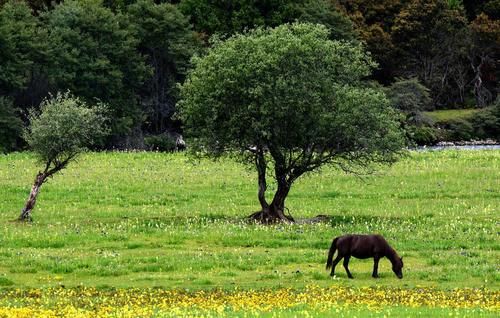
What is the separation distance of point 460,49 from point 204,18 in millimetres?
32977

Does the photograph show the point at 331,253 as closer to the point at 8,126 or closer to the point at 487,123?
the point at 8,126

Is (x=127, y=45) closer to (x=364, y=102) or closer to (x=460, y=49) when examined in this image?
(x=460, y=49)

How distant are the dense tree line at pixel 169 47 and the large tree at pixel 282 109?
40.6 m

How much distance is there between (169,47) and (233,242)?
67480 mm

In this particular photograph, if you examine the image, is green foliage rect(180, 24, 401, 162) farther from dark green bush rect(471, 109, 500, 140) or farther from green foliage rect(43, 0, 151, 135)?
dark green bush rect(471, 109, 500, 140)

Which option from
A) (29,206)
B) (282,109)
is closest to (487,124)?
(282,109)

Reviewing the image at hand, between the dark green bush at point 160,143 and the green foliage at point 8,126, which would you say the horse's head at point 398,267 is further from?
the dark green bush at point 160,143

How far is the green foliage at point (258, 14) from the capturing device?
108m

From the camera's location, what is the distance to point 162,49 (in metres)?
105

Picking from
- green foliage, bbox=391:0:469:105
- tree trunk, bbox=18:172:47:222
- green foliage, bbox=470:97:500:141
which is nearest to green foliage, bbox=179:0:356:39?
green foliage, bbox=391:0:469:105

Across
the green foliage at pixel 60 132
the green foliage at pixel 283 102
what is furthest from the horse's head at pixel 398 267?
the green foliage at pixel 60 132

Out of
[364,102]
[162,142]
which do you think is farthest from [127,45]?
[364,102]

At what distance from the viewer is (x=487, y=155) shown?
7281cm

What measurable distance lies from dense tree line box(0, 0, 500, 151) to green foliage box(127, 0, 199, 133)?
0.12m
